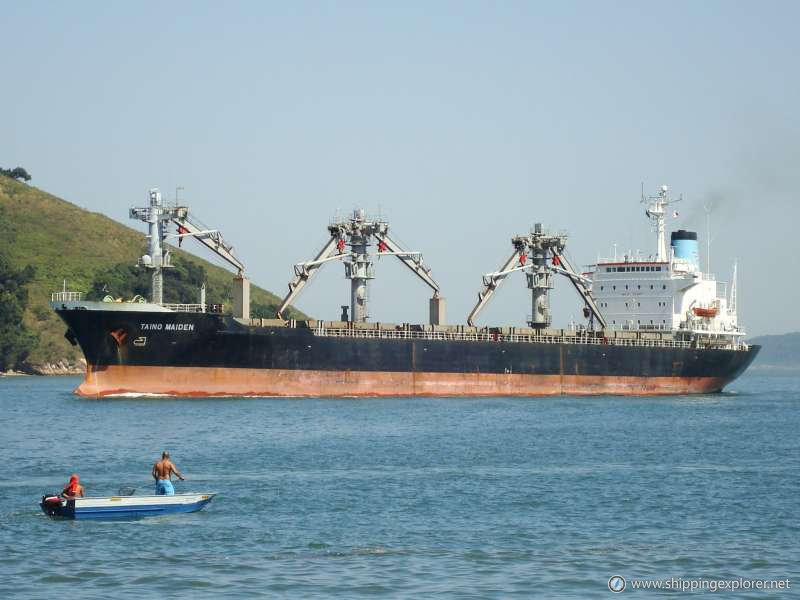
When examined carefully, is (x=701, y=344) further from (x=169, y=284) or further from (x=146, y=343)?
(x=169, y=284)

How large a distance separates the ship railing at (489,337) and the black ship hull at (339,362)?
1.08ft

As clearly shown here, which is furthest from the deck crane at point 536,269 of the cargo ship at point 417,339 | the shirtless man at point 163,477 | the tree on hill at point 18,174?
the tree on hill at point 18,174

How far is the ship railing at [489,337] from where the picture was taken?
69000 mm

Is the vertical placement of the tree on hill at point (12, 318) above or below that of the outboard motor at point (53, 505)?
above

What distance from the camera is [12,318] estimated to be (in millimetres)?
121000

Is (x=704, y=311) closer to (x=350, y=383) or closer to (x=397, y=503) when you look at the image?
(x=350, y=383)

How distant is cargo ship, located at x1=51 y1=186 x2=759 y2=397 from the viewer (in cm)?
6172

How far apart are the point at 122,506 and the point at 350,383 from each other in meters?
36.9

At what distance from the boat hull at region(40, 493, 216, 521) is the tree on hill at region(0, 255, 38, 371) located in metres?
94.3

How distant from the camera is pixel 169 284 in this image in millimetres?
138875

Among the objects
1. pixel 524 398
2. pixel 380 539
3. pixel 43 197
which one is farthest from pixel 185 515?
pixel 43 197

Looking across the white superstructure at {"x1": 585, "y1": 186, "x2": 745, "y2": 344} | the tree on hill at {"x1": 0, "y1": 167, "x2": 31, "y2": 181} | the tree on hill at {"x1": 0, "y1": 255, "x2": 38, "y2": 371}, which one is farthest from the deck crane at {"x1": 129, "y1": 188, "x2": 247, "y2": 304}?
the tree on hill at {"x1": 0, "y1": 167, "x2": 31, "y2": 181}

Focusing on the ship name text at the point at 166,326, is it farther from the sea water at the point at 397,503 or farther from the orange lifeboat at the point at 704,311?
the orange lifeboat at the point at 704,311

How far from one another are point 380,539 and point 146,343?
34697 mm
